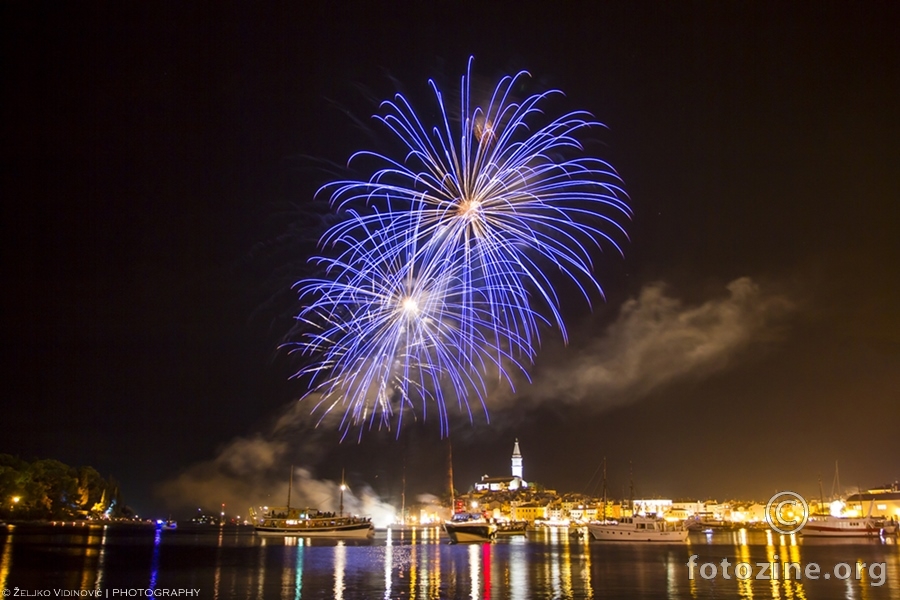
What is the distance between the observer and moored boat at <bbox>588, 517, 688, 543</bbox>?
89.3 metres

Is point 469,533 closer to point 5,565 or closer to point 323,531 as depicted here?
point 323,531

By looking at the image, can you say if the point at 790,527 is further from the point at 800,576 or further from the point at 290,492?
the point at 800,576

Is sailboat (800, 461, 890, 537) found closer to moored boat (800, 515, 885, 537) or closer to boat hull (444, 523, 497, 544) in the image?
moored boat (800, 515, 885, 537)

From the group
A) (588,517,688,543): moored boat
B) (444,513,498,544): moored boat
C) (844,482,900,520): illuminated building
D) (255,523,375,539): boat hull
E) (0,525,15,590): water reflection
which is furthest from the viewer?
(844,482,900,520): illuminated building

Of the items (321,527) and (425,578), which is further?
(321,527)

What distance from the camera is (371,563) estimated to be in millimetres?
51844

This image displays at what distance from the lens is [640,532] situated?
90125mm

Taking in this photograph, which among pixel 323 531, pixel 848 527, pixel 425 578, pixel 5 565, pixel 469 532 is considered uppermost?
pixel 848 527

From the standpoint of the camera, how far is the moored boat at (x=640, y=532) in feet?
293

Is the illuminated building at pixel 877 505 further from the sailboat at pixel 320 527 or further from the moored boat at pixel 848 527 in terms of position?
the sailboat at pixel 320 527

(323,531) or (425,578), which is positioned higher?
(323,531)

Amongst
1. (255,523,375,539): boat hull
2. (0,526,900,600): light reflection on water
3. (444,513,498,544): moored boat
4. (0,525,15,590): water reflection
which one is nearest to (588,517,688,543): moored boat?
(444,513,498,544): moored boat

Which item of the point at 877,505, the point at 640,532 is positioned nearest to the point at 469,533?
the point at 640,532

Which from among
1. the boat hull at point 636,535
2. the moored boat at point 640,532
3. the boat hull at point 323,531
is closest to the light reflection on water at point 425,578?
the boat hull at point 636,535
